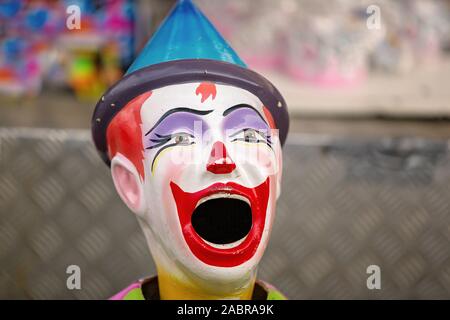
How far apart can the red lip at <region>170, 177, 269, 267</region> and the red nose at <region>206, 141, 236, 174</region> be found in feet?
0.06

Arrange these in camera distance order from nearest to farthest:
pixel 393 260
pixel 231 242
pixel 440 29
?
1. pixel 231 242
2. pixel 393 260
3. pixel 440 29

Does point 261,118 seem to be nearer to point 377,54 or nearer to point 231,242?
point 231,242

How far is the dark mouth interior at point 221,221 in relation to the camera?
0.98 meters

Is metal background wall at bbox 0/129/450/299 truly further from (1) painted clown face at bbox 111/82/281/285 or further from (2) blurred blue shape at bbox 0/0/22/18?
(1) painted clown face at bbox 111/82/281/285

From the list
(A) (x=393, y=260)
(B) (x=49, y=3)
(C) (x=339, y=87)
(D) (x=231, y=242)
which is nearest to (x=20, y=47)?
(B) (x=49, y=3)

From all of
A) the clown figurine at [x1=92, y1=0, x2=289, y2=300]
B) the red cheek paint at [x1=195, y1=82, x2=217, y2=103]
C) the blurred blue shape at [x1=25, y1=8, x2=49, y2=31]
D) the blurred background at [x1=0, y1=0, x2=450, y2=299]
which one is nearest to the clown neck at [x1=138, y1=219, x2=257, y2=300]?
the clown figurine at [x1=92, y1=0, x2=289, y2=300]

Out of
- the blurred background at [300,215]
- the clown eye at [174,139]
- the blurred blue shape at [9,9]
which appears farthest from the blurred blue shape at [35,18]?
the clown eye at [174,139]

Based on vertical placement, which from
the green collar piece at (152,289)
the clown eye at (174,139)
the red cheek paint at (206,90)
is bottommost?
the green collar piece at (152,289)

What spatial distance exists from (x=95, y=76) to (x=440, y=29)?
1.09 meters

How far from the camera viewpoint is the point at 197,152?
0.98m

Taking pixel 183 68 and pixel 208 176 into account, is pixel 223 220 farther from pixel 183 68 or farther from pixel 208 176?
pixel 183 68

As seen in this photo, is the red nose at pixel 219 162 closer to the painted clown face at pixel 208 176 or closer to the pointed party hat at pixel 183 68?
the painted clown face at pixel 208 176

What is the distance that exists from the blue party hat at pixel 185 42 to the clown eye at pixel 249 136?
0.35 ft

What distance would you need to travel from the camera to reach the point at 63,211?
177 centimetres
